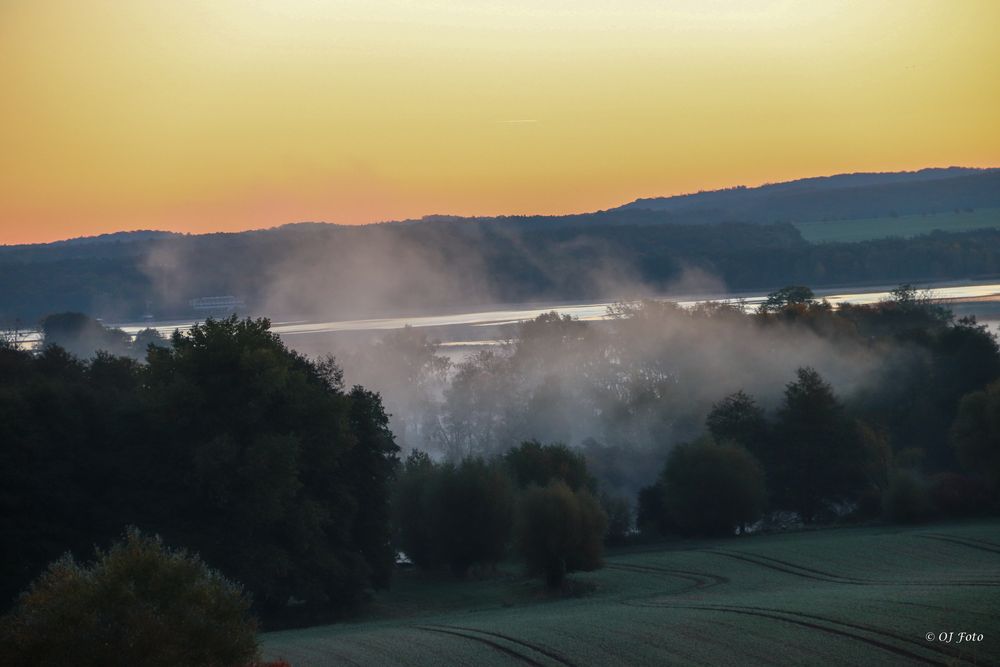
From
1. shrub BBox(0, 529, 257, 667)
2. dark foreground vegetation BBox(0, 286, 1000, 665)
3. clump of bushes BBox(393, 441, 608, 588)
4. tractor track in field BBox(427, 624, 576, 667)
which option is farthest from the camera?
clump of bushes BBox(393, 441, 608, 588)

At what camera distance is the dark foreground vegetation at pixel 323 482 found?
139 feet

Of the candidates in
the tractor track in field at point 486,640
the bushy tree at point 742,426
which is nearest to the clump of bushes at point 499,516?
the bushy tree at point 742,426

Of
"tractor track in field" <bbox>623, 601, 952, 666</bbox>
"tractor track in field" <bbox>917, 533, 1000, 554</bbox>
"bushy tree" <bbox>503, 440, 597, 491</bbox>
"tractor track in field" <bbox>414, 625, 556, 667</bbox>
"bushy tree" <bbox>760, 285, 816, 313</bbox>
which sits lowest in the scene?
"tractor track in field" <bbox>917, 533, 1000, 554</bbox>

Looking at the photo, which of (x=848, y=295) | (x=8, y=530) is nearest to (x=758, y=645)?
(x=8, y=530)

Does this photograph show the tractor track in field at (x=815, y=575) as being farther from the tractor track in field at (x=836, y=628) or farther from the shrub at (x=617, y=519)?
the shrub at (x=617, y=519)

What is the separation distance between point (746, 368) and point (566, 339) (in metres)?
23.6

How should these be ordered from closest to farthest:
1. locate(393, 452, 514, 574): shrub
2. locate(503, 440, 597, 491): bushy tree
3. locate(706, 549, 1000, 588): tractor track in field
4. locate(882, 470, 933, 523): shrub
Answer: locate(706, 549, 1000, 588): tractor track in field, locate(393, 452, 514, 574): shrub, locate(882, 470, 933, 523): shrub, locate(503, 440, 597, 491): bushy tree

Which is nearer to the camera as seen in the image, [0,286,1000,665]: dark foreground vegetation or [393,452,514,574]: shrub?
[0,286,1000,665]: dark foreground vegetation

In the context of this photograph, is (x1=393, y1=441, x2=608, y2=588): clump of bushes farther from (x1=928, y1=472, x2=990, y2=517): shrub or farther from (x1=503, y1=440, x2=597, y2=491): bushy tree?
(x1=928, y1=472, x2=990, y2=517): shrub

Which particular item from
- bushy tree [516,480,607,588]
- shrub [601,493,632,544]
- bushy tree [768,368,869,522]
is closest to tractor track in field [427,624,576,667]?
bushy tree [516,480,607,588]

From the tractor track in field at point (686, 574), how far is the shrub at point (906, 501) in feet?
53.2

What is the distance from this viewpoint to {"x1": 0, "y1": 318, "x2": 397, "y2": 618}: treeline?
4359 cm

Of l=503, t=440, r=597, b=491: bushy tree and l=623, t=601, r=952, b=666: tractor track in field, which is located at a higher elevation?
l=503, t=440, r=597, b=491: bushy tree

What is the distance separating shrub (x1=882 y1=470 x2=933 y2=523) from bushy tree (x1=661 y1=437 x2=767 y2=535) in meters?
6.60
